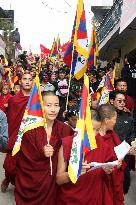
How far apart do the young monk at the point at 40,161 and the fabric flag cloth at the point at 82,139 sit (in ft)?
1.87

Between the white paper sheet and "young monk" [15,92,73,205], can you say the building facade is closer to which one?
"young monk" [15,92,73,205]

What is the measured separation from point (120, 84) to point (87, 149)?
12.6 feet

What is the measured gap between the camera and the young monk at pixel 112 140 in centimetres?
381

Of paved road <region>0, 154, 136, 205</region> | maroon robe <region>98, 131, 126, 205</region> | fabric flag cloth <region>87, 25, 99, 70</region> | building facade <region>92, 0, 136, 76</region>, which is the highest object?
building facade <region>92, 0, 136, 76</region>

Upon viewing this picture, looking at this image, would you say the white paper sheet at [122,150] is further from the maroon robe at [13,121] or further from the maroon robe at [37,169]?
the maroon robe at [13,121]

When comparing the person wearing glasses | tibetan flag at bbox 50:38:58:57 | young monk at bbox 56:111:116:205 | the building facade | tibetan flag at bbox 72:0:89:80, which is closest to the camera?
young monk at bbox 56:111:116:205

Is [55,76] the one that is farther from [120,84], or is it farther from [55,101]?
[55,101]

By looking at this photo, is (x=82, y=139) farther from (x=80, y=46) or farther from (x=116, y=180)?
(x=80, y=46)

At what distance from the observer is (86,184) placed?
11.6ft

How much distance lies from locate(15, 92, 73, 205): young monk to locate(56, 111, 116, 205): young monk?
44 cm

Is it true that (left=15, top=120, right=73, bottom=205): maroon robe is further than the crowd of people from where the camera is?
Yes

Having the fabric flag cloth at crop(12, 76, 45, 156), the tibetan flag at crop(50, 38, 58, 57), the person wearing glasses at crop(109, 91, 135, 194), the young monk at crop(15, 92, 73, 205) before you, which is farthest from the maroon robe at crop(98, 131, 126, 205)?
the tibetan flag at crop(50, 38, 58, 57)

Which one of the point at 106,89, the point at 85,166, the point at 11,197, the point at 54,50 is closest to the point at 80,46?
the point at 106,89

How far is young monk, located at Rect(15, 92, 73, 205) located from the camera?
4055 millimetres
